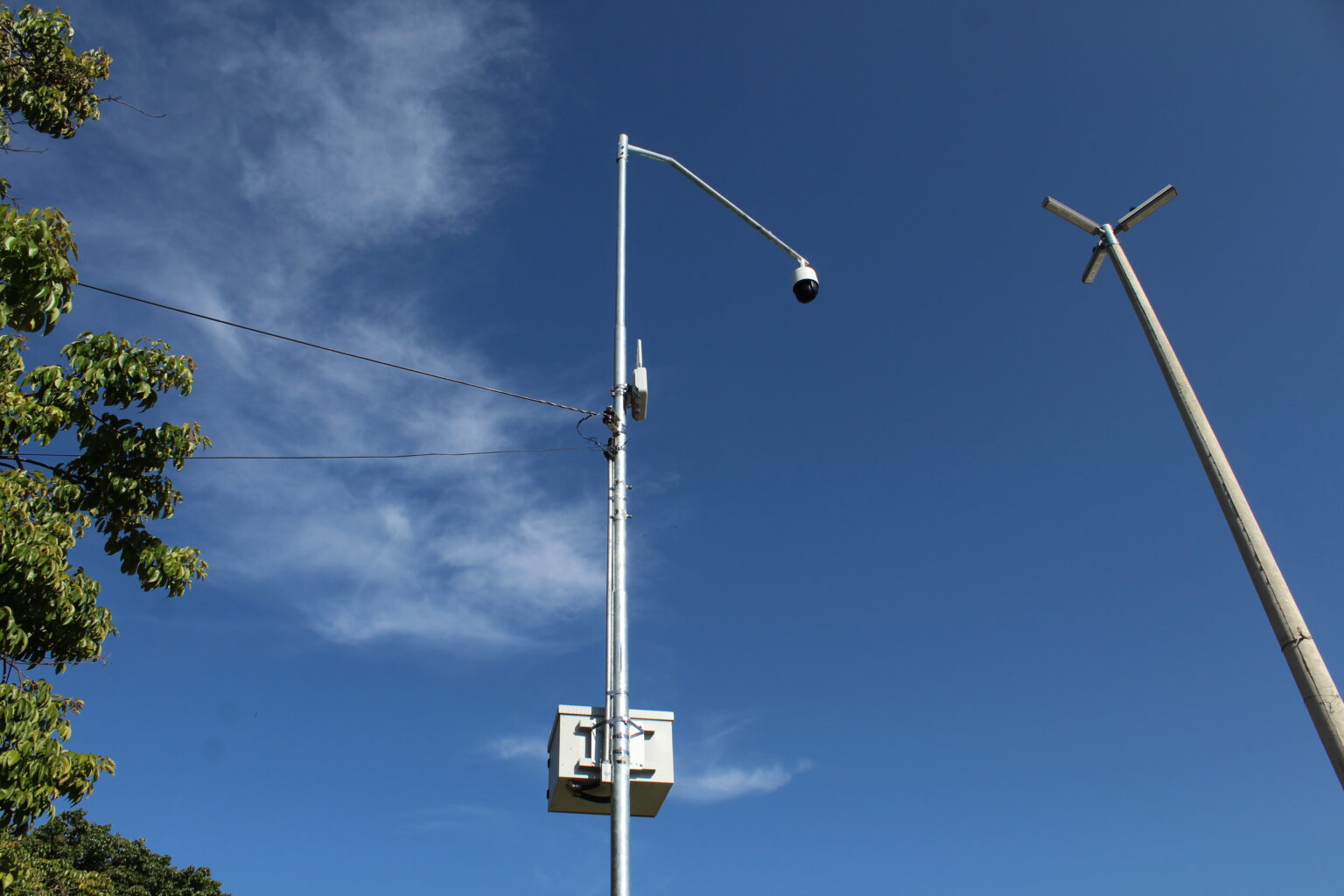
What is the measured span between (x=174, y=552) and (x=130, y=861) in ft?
114

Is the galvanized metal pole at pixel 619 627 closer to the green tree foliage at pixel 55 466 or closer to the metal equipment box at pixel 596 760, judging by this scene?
the metal equipment box at pixel 596 760

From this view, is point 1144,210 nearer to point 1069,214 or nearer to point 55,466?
Result: point 1069,214

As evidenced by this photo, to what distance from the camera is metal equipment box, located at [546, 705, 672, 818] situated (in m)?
6.30

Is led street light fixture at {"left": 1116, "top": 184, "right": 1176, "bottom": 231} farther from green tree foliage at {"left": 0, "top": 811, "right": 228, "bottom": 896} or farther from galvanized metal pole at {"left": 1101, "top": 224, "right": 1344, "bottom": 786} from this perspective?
green tree foliage at {"left": 0, "top": 811, "right": 228, "bottom": 896}

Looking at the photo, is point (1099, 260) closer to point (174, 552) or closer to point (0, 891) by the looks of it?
point (174, 552)

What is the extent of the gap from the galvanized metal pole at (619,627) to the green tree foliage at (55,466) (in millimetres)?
3652

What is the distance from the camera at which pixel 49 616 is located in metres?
7.00

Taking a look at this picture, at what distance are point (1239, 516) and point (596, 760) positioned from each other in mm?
6344

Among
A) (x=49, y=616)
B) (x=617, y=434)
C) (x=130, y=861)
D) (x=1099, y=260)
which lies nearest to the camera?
(x=49, y=616)

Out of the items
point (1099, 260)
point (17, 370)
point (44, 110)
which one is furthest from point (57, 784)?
point (1099, 260)

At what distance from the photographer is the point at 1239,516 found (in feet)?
28.5

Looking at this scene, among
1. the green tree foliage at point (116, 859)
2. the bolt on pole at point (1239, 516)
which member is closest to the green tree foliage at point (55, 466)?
the bolt on pole at point (1239, 516)

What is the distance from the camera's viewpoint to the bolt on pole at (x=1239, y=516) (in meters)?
7.38

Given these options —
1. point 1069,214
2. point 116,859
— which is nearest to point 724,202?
point 1069,214
